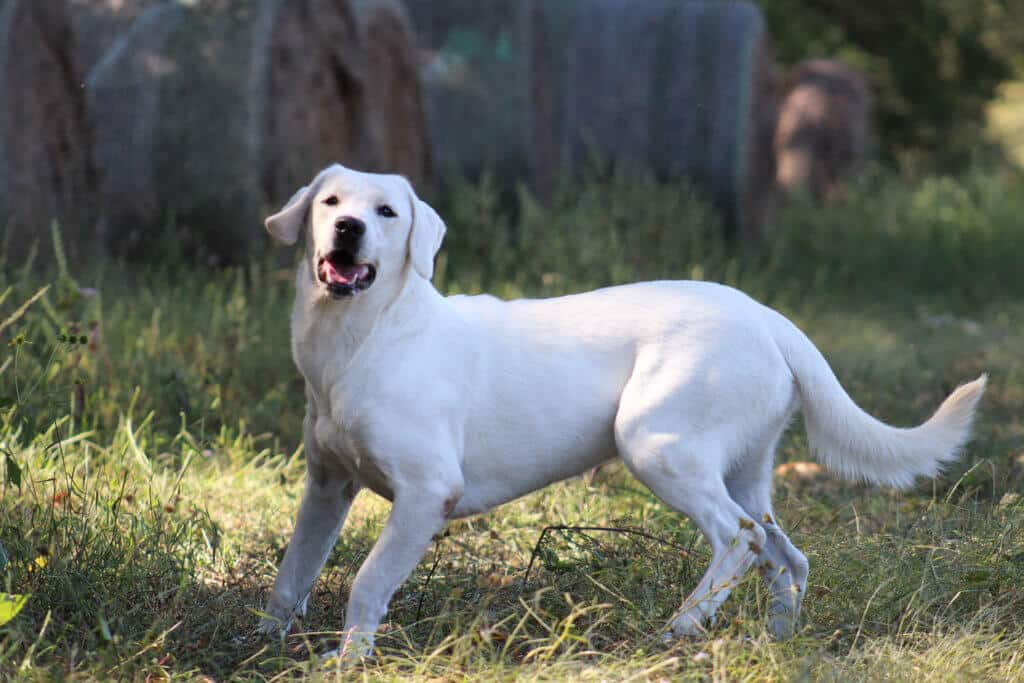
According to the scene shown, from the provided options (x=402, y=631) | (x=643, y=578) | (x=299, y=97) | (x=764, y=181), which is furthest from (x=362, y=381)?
(x=764, y=181)

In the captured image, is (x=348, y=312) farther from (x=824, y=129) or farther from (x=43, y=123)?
(x=824, y=129)

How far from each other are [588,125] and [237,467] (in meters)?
4.83

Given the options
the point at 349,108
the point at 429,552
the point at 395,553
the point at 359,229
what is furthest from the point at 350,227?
the point at 349,108

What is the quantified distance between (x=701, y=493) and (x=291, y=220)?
1239 mm

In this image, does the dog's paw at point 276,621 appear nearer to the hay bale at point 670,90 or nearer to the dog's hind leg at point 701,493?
the dog's hind leg at point 701,493

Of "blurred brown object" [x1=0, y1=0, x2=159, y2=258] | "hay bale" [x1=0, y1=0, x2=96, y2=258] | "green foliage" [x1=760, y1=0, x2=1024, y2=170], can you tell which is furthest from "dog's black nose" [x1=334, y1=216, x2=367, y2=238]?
"green foliage" [x1=760, y1=0, x2=1024, y2=170]

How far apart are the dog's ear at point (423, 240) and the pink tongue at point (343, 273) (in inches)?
5.2

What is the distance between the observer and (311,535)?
3.54 metres

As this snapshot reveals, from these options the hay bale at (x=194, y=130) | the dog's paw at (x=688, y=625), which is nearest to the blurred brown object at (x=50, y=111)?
the hay bale at (x=194, y=130)

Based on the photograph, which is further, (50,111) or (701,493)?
(50,111)

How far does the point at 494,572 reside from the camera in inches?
151

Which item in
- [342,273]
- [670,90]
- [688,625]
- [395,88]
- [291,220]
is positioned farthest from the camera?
[670,90]

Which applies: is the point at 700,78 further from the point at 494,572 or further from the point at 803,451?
the point at 494,572

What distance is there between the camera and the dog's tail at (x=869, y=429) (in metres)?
3.49
